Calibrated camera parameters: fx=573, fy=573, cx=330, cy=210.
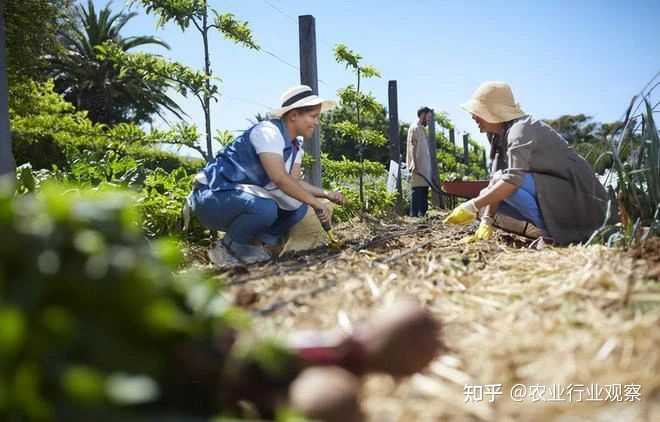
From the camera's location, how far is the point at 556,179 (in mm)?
3371

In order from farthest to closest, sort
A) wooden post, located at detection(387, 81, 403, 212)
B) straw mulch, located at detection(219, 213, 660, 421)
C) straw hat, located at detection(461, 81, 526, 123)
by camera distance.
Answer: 1. wooden post, located at detection(387, 81, 403, 212)
2. straw hat, located at detection(461, 81, 526, 123)
3. straw mulch, located at detection(219, 213, 660, 421)

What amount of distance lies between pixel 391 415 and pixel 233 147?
2.75 meters

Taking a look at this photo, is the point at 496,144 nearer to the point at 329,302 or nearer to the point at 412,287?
the point at 412,287

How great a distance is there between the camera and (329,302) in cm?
145

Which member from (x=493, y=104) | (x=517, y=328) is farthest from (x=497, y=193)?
(x=517, y=328)

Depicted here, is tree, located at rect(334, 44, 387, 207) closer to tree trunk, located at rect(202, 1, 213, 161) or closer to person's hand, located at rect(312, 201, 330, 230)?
tree trunk, located at rect(202, 1, 213, 161)

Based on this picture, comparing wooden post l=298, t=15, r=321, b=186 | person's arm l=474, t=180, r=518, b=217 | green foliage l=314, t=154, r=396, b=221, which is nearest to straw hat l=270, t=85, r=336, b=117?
person's arm l=474, t=180, r=518, b=217

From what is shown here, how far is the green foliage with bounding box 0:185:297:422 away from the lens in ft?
2.35

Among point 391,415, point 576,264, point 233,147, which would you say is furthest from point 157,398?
point 233,147

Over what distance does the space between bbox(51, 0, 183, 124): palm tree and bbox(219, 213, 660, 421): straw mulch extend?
24.0m

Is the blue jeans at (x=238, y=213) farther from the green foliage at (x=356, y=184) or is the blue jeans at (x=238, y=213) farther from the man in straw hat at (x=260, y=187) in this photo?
the green foliage at (x=356, y=184)

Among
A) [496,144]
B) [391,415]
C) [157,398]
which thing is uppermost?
[496,144]

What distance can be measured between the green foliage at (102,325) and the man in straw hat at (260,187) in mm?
2416

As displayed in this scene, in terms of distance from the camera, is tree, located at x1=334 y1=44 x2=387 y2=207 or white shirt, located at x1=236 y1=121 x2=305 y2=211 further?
tree, located at x1=334 y1=44 x2=387 y2=207
